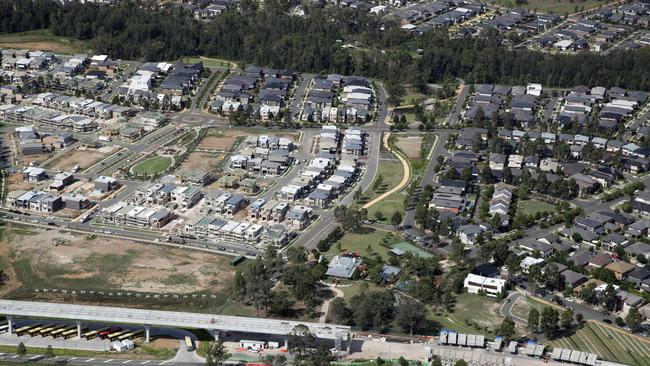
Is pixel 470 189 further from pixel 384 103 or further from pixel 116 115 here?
pixel 116 115

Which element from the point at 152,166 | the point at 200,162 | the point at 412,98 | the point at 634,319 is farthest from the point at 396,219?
the point at 412,98

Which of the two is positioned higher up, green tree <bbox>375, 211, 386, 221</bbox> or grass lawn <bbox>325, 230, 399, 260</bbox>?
green tree <bbox>375, 211, 386, 221</bbox>

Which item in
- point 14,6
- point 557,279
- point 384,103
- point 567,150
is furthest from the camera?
point 14,6

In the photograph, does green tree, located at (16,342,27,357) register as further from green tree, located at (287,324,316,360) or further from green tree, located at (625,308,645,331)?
green tree, located at (625,308,645,331)

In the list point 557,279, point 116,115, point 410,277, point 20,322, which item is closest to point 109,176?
point 116,115

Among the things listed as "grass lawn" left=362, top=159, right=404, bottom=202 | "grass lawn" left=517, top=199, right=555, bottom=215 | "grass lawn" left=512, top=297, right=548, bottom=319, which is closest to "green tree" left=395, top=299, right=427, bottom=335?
"grass lawn" left=512, top=297, right=548, bottom=319

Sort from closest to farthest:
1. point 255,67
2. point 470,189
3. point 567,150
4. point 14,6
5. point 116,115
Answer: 1. point 470,189
2. point 567,150
3. point 116,115
4. point 255,67
5. point 14,6
